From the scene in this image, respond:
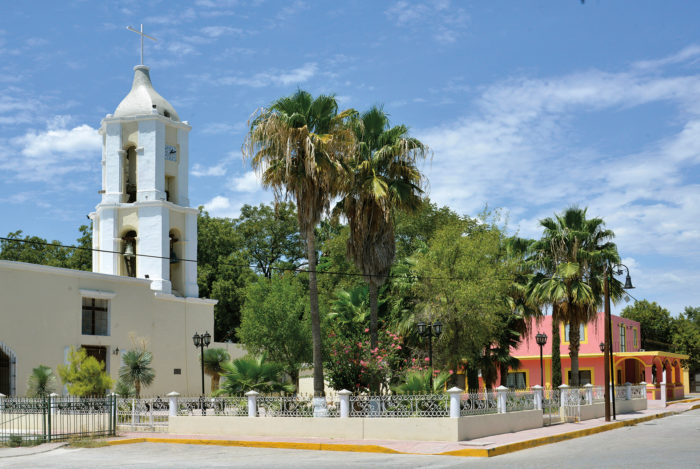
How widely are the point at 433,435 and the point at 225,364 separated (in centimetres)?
841

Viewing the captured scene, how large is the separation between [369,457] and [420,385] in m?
4.37

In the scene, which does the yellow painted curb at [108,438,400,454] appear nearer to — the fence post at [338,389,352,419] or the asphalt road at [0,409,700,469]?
the asphalt road at [0,409,700,469]

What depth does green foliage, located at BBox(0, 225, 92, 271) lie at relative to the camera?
2007 inches

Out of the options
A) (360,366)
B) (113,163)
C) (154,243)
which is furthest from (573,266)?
(113,163)

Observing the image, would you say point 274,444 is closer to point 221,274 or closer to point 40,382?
point 40,382

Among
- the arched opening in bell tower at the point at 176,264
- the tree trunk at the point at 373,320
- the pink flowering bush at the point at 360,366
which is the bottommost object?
the pink flowering bush at the point at 360,366

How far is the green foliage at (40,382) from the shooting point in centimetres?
2658

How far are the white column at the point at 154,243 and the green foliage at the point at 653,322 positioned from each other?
52.2 m

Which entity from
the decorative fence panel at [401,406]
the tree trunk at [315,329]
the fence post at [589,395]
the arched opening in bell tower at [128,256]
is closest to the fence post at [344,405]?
the decorative fence panel at [401,406]

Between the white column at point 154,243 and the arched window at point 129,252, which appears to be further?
the arched window at point 129,252

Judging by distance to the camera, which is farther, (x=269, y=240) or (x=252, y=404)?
(x=269, y=240)

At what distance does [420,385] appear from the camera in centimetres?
2022

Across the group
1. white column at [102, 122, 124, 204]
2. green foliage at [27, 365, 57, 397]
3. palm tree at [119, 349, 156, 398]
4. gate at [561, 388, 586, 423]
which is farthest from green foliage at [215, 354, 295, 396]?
white column at [102, 122, 124, 204]

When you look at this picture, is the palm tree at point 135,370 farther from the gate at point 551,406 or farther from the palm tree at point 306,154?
the gate at point 551,406
